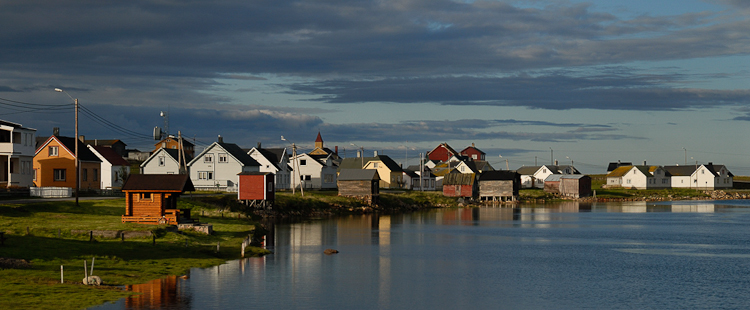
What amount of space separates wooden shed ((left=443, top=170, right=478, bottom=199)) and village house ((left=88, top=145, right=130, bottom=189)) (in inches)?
2285

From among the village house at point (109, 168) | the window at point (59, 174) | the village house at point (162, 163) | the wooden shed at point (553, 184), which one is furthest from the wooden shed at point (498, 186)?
the window at point (59, 174)

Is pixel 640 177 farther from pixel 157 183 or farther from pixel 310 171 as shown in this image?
pixel 157 183

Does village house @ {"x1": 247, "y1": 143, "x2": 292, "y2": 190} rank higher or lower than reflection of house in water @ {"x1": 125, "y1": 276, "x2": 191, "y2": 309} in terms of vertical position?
higher

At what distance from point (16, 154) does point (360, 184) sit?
47427 mm

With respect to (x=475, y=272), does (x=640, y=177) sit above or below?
above

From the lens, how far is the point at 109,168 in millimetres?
89438

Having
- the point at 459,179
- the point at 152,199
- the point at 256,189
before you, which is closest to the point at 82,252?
the point at 152,199

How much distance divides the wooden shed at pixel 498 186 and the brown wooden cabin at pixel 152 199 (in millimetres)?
85339

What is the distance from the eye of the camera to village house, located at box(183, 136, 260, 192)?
99.7m

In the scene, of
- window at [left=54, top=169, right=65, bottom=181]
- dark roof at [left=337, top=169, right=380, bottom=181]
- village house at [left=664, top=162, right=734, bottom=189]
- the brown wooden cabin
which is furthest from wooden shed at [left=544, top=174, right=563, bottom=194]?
the brown wooden cabin

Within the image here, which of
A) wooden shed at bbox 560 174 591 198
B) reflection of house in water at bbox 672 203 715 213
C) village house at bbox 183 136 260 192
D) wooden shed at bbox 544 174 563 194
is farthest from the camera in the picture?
wooden shed at bbox 544 174 563 194

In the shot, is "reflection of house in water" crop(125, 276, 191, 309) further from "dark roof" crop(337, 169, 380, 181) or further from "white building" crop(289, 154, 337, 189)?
"white building" crop(289, 154, 337, 189)

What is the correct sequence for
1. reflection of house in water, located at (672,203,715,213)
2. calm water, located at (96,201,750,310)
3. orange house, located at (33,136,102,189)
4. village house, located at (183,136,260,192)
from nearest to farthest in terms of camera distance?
calm water, located at (96,201,750,310) → orange house, located at (33,136,102,189) → village house, located at (183,136,260,192) → reflection of house in water, located at (672,203,715,213)

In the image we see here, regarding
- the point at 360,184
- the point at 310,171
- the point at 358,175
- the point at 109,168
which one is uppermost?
the point at 109,168
